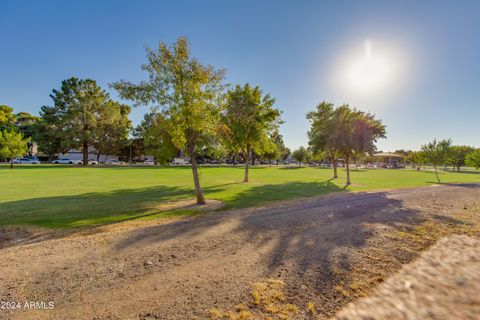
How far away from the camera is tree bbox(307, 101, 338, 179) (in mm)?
23453

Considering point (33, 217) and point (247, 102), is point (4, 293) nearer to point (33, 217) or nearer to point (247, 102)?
point (33, 217)

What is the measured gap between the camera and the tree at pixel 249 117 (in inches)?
893

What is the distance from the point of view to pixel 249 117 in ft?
76.2

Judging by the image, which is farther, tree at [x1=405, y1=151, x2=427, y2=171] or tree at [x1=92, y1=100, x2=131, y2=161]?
tree at [x1=92, y1=100, x2=131, y2=161]

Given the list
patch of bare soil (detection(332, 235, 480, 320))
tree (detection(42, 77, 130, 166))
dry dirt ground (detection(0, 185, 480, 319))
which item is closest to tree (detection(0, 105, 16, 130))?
tree (detection(42, 77, 130, 166))

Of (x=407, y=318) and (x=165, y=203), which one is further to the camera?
(x=165, y=203)

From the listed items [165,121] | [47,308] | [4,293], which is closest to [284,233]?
[47,308]

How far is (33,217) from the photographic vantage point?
332 inches

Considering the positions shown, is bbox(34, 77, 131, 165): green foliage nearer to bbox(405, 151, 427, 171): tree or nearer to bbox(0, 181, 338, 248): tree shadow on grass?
Answer: bbox(0, 181, 338, 248): tree shadow on grass

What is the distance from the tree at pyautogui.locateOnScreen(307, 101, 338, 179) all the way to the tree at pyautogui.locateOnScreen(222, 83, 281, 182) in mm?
4831

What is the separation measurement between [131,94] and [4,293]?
9.11 meters

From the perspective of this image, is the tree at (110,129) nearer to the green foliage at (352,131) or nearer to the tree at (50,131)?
the tree at (50,131)

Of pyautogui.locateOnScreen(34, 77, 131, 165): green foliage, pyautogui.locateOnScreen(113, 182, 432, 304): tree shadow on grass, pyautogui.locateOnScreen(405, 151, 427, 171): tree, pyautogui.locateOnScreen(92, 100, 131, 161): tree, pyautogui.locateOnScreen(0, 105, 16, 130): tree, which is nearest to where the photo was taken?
pyautogui.locateOnScreen(113, 182, 432, 304): tree shadow on grass

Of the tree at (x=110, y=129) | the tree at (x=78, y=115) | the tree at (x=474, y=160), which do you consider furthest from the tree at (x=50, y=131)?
the tree at (x=474, y=160)
